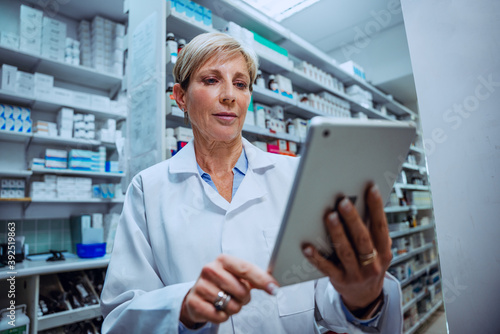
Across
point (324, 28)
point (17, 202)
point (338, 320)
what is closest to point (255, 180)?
point (338, 320)

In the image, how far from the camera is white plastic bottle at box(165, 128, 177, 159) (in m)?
1.87

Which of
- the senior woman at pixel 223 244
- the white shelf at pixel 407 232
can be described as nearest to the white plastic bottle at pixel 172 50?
the senior woman at pixel 223 244

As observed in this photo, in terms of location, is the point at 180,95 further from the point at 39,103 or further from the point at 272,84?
the point at 39,103

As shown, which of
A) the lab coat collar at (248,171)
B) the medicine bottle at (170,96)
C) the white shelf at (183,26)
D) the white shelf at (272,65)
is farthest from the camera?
the white shelf at (272,65)

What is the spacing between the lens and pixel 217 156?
1.17 meters

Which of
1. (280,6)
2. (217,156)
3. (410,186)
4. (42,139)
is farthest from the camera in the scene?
(410,186)

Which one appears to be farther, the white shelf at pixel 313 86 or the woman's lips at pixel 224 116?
the white shelf at pixel 313 86

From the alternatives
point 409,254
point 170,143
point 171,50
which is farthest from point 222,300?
point 409,254

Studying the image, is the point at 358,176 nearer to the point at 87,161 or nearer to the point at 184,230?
the point at 184,230

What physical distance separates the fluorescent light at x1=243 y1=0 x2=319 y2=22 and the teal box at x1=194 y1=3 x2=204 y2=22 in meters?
1.52

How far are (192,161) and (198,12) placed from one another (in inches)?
59.0

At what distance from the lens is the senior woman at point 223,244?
0.57 m

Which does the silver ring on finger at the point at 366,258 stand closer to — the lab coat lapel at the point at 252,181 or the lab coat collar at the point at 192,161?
the lab coat lapel at the point at 252,181

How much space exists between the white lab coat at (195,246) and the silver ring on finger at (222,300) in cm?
24
